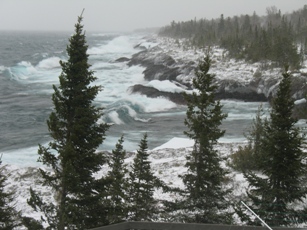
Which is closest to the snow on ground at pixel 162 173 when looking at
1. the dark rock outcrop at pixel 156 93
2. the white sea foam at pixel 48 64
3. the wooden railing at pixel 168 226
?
the wooden railing at pixel 168 226

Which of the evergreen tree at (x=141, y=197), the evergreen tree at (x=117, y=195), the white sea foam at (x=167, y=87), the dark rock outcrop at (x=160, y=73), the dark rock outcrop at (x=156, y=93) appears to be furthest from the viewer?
the dark rock outcrop at (x=160, y=73)

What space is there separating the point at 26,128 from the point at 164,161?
628 inches

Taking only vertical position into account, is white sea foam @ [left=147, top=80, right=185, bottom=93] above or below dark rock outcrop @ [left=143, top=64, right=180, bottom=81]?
below

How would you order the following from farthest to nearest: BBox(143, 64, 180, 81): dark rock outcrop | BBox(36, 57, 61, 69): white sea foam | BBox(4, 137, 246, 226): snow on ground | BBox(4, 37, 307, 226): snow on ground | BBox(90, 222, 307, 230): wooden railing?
1. BBox(36, 57, 61, 69): white sea foam
2. BBox(143, 64, 180, 81): dark rock outcrop
3. BBox(4, 37, 307, 226): snow on ground
4. BBox(4, 137, 246, 226): snow on ground
5. BBox(90, 222, 307, 230): wooden railing

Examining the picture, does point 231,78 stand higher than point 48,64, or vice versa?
point 48,64

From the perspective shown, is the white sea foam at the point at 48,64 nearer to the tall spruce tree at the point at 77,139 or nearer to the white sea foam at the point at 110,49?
the white sea foam at the point at 110,49

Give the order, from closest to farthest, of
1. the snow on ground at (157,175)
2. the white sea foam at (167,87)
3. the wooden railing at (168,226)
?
the wooden railing at (168,226), the snow on ground at (157,175), the white sea foam at (167,87)

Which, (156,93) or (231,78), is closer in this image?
(156,93)

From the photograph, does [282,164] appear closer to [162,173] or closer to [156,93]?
[162,173]

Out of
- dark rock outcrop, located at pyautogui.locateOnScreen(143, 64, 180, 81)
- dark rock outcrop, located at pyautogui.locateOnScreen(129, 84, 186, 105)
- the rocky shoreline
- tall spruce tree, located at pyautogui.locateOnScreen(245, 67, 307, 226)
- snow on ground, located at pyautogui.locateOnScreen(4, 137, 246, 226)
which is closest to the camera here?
tall spruce tree, located at pyautogui.locateOnScreen(245, 67, 307, 226)

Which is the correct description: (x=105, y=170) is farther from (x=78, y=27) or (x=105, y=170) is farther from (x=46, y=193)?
(x=78, y=27)

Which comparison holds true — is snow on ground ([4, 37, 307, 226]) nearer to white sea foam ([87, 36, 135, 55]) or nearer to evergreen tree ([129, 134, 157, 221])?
evergreen tree ([129, 134, 157, 221])

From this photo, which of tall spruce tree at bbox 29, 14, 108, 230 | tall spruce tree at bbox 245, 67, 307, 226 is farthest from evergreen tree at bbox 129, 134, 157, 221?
tall spruce tree at bbox 245, 67, 307, 226

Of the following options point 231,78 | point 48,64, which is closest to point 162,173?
point 231,78
